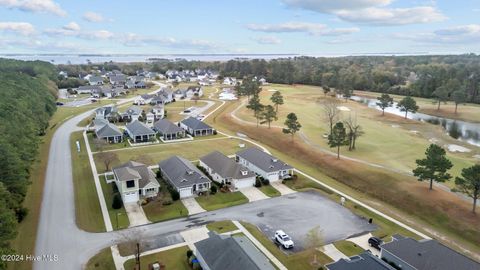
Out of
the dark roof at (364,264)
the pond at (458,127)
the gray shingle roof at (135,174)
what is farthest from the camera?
the pond at (458,127)

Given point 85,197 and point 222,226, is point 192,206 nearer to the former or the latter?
point 222,226

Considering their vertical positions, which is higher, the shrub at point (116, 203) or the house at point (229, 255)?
the house at point (229, 255)

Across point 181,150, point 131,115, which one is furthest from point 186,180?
point 131,115

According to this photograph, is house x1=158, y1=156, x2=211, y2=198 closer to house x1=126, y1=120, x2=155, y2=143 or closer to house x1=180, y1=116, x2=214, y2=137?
house x1=126, y1=120, x2=155, y2=143

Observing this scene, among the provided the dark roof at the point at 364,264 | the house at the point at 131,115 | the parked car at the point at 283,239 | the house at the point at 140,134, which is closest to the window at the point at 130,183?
the parked car at the point at 283,239

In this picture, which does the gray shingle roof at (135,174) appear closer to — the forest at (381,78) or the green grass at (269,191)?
the green grass at (269,191)

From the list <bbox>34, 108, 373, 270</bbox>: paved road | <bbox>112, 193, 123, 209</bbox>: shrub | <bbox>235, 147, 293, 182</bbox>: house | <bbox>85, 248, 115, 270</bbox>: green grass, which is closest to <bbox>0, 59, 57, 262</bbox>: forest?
<bbox>34, 108, 373, 270</bbox>: paved road
